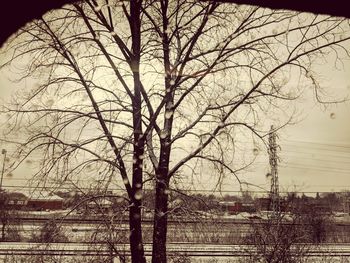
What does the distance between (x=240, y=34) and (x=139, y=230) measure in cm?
470

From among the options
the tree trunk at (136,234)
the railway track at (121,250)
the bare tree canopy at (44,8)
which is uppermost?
the bare tree canopy at (44,8)

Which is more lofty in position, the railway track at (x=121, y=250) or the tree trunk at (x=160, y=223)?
the tree trunk at (x=160, y=223)

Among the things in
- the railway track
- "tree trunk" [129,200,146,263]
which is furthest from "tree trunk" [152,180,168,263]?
the railway track

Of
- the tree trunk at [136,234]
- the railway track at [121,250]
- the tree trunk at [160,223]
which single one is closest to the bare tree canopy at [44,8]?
the tree trunk at [160,223]

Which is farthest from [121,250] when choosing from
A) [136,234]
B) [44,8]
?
[44,8]

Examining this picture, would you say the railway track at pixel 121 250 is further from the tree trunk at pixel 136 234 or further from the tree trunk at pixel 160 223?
the tree trunk at pixel 160 223

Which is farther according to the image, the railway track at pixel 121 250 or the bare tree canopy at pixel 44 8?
the railway track at pixel 121 250

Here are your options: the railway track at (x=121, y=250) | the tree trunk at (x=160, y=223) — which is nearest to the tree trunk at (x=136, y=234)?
the tree trunk at (x=160, y=223)

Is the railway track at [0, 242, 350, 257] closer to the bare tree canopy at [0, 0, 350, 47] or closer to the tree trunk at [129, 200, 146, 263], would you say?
the tree trunk at [129, 200, 146, 263]

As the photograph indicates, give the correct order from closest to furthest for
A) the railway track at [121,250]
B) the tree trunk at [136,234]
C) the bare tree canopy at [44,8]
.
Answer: the bare tree canopy at [44,8] < the tree trunk at [136,234] < the railway track at [121,250]

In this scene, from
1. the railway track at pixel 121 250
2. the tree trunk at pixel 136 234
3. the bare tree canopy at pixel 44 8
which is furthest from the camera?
the railway track at pixel 121 250

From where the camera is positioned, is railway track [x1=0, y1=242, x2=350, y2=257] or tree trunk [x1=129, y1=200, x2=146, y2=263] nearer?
tree trunk [x1=129, y1=200, x2=146, y2=263]

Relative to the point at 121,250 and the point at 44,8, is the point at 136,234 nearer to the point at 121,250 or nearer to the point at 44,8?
the point at 121,250

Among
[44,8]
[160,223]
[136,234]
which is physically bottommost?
[136,234]
